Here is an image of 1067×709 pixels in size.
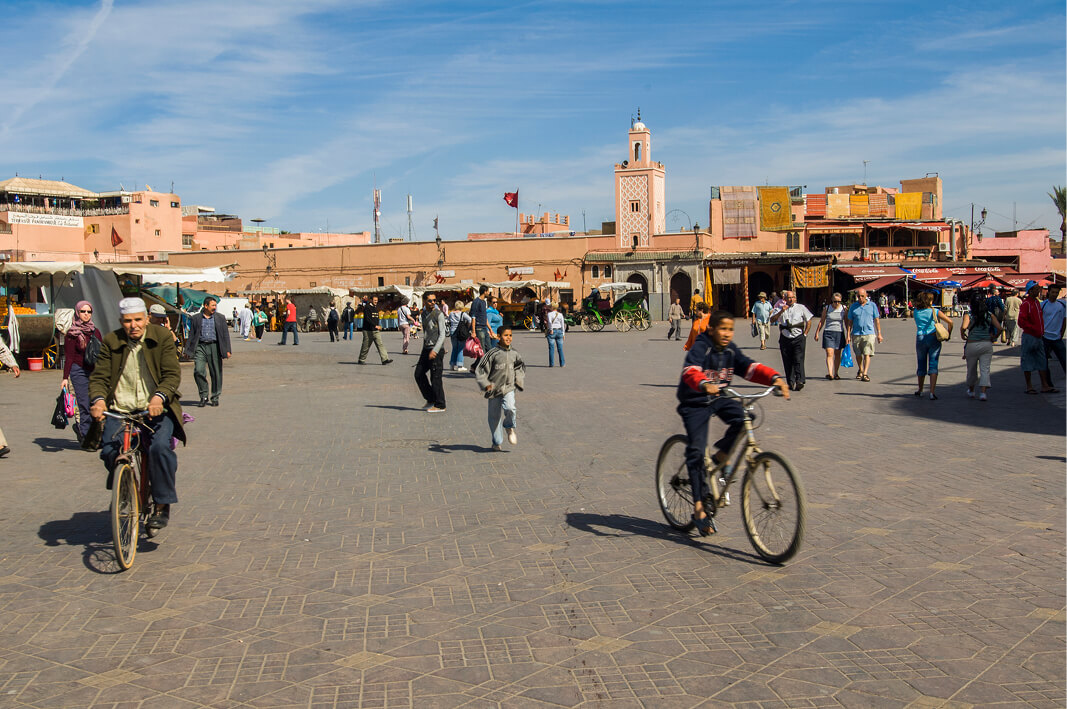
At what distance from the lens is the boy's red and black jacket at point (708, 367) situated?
579 centimetres

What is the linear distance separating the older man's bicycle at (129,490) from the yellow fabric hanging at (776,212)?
53693 mm

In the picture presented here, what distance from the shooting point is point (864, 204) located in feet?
202

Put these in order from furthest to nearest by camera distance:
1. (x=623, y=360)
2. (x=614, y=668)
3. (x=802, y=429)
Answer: (x=623, y=360) → (x=802, y=429) → (x=614, y=668)

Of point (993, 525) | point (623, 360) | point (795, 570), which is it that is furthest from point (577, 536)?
point (623, 360)

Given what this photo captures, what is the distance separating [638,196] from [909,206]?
1990 cm

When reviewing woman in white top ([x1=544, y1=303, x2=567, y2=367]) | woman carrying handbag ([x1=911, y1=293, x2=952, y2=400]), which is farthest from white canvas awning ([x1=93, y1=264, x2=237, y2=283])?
woman carrying handbag ([x1=911, y1=293, x2=952, y2=400])

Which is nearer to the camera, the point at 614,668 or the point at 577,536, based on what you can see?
the point at 614,668

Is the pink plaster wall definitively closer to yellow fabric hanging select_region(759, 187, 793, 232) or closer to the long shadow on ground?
yellow fabric hanging select_region(759, 187, 793, 232)

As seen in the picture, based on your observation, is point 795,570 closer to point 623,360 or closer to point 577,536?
point 577,536

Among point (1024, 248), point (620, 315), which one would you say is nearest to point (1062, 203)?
point (1024, 248)

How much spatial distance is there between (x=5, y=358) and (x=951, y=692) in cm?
906

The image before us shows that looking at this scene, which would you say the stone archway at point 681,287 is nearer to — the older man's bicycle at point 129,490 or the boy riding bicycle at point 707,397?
the boy riding bicycle at point 707,397

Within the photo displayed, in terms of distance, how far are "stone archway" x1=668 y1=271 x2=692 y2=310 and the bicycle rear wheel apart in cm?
4740

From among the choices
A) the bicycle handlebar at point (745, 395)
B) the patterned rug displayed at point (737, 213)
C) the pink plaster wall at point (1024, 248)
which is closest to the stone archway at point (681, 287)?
the patterned rug displayed at point (737, 213)
